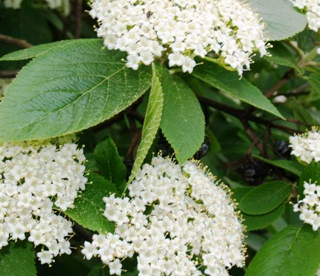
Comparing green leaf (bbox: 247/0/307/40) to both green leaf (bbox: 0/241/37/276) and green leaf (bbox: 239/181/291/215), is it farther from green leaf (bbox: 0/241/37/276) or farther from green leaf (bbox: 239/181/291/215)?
green leaf (bbox: 0/241/37/276)

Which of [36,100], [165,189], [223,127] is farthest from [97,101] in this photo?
[223,127]

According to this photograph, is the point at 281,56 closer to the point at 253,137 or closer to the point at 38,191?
the point at 253,137

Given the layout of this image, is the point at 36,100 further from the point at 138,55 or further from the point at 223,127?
the point at 223,127

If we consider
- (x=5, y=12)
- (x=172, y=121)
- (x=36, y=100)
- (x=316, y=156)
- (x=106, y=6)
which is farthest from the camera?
(x=5, y=12)

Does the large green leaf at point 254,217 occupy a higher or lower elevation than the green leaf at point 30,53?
lower

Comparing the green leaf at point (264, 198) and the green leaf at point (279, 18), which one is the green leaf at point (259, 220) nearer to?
the green leaf at point (264, 198)

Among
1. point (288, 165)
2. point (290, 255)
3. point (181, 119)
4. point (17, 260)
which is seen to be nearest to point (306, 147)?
point (288, 165)

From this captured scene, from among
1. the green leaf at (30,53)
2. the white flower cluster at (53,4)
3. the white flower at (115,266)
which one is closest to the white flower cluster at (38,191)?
the white flower at (115,266)

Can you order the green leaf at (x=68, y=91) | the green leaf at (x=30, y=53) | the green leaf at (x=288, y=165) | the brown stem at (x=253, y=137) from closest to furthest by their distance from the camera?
1. the green leaf at (x=68, y=91)
2. the green leaf at (x=30, y=53)
3. the green leaf at (x=288, y=165)
4. the brown stem at (x=253, y=137)
